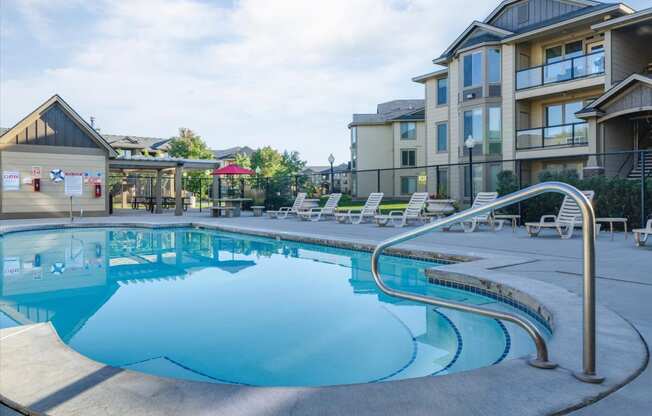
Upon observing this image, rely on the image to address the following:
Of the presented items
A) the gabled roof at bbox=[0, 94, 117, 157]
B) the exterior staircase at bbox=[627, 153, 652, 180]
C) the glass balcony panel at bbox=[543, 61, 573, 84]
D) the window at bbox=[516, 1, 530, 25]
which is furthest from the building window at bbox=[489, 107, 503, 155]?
the gabled roof at bbox=[0, 94, 117, 157]

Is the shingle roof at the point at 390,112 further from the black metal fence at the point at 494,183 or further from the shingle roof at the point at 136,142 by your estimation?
the shingle roof at the point at 136,142

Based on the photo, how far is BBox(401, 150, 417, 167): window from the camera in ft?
109

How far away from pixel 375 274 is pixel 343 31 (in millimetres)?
13816

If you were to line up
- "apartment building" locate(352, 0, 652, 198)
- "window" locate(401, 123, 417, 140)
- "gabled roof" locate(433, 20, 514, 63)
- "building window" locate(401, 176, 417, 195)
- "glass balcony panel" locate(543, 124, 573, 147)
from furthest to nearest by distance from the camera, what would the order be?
"window" locate(401, 123, 417, 140)
"building window" locate(401, 176, 417, 195)
"gabled roof" locate(433, 20, 514, 63)
"glass balcony panel" locate(543, 124, 573, 147)
"apartment building" locate(352, 0, 652, 198)

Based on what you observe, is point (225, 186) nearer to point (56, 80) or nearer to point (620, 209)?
point (56, 80)

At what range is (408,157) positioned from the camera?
33.4 meters

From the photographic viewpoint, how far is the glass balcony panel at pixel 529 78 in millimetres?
19645

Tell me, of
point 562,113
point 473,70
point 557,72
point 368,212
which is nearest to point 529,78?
point 557,72

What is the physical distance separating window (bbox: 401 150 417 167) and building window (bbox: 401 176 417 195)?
8.45 ft

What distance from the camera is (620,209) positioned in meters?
12.0

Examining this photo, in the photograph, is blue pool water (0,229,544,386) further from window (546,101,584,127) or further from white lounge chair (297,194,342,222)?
window (546,101,584,127)

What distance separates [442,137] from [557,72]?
635 centimetres

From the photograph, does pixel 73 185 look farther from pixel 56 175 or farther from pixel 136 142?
pixel 136 142

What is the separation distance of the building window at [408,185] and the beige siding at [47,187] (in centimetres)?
1802
